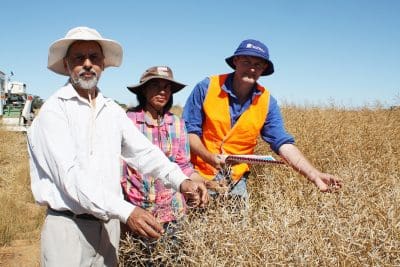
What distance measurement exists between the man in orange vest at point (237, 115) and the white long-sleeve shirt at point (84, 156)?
3.01ft

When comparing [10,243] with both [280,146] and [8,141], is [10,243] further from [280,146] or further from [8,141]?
[8,141]

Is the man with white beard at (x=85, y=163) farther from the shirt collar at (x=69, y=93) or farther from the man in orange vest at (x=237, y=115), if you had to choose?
the man in orange vest at (x=237, y=115)

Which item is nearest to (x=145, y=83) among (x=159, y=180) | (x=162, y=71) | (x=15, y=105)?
(x=162, y=71)

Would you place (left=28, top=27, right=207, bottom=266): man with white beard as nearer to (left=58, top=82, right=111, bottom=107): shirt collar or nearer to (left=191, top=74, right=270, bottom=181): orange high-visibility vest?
(left=58, top=82, right=111, bottom=107): shirt collar

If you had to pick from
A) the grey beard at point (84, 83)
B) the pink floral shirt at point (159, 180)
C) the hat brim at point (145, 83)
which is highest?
the grey beard at point (84, 83)

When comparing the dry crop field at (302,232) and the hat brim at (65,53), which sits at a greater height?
the hat brim at (65,53)

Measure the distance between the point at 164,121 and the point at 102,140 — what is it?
35.7 inches

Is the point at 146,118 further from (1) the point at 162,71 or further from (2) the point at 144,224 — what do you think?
(2) the point at 144,224

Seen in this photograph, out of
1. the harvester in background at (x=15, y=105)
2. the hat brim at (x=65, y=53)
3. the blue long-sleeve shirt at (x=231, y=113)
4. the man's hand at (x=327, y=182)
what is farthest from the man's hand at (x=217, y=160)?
the harvester in background at (x=15, y=105)

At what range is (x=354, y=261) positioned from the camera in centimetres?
Result: 164

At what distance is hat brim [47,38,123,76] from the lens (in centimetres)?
219

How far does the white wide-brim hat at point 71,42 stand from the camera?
215 centimetres

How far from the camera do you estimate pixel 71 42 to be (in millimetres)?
2197

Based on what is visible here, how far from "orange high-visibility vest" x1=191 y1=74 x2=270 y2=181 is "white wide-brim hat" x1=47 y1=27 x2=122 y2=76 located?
110cm
